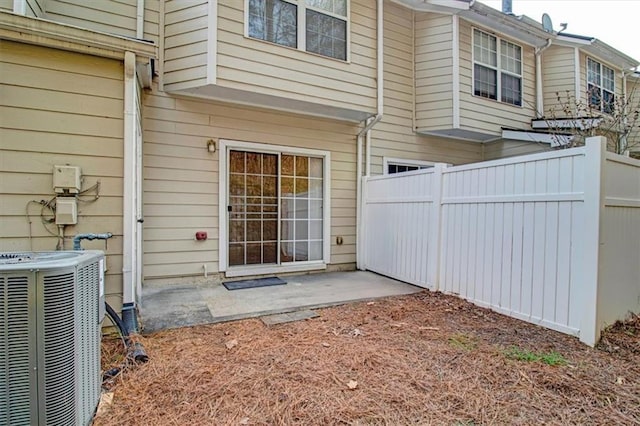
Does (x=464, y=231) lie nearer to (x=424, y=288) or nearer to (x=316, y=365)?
(x=424, y=288)

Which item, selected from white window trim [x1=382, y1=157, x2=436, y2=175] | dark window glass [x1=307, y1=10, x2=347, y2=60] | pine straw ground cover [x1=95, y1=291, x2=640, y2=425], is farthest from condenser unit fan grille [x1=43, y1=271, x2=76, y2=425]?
white window trim [x1=382, y1=157, x2=436, y2=175]

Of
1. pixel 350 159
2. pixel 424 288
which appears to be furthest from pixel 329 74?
pixel 424 288

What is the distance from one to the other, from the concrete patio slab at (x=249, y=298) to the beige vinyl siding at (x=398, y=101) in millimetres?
2460

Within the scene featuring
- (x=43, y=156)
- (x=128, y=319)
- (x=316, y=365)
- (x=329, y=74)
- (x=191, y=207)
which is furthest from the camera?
(x=329, y=74)

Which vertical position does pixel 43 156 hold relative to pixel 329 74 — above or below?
below

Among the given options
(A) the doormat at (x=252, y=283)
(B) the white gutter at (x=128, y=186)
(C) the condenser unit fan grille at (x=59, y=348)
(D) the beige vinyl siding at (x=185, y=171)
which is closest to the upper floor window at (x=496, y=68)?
(D) the beige vinyl siding at (x=185, y=171)

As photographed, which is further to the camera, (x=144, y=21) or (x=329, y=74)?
(x=329, y=74)

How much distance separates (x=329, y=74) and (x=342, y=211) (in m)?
2.35

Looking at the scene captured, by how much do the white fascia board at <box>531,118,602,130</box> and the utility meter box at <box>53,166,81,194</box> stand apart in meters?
8.16

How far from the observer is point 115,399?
2102 millimetres

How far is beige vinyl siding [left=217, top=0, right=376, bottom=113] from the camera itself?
14.9 feet

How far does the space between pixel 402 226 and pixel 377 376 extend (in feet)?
10.5

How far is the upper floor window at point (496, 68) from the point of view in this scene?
22.7 feet

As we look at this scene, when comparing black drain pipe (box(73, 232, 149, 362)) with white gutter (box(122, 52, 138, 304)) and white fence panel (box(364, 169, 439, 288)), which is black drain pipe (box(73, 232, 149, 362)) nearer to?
white gutter (box(122, 52, 138, 304))
